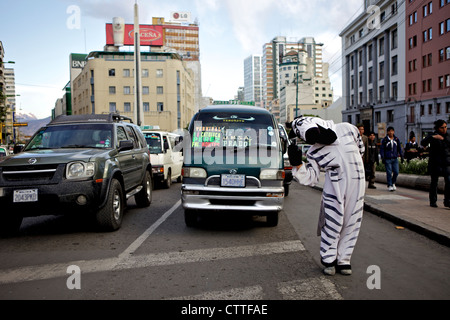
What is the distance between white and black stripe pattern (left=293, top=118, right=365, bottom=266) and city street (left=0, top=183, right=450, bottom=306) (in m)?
0.30

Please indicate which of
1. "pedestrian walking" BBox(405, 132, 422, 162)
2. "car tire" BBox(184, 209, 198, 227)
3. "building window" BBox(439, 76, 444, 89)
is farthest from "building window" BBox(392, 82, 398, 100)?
"car tire" BBox(184, 209, 198, 227)

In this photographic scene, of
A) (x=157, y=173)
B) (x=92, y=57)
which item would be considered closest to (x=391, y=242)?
(x=157, y=173)

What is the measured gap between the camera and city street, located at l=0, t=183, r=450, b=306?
394 cm

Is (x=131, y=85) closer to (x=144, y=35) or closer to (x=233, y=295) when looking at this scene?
(x=144, y=35)

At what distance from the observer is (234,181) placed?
6555mm

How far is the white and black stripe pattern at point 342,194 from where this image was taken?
175 inches

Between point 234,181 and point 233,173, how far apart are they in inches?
5.2

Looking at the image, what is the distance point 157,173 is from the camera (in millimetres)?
13789

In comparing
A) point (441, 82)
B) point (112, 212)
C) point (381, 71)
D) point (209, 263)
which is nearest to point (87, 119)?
point (112, 212)

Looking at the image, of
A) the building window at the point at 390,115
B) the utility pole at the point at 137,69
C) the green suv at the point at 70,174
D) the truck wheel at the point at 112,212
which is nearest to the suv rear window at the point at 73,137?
the green suv at the point at 70,174

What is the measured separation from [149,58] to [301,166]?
2791 inches

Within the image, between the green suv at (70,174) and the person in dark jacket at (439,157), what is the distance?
21.3 ft

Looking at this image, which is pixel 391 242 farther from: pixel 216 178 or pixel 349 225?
pixel 216 178

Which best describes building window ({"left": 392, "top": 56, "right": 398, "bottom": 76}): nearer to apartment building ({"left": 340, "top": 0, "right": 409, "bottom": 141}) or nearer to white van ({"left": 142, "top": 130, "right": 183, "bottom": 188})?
apartment building ({"left": 340, "top": 0, "right": 409, "bottom": 141})
